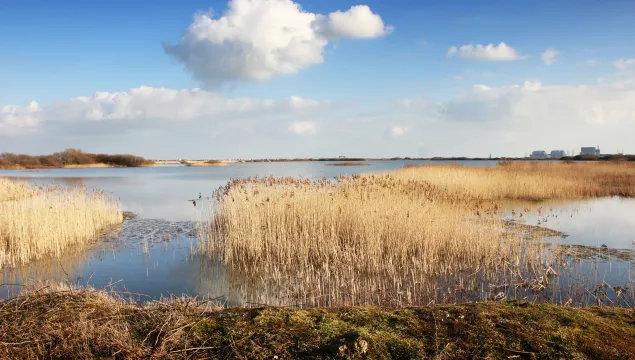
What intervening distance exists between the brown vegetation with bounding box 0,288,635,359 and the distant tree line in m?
71.5

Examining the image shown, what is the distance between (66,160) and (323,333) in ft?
248

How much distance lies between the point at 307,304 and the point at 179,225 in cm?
862

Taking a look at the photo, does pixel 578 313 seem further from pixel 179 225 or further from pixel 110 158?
pixel 110 158

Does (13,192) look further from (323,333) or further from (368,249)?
(323,333)

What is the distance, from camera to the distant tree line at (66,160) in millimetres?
59934

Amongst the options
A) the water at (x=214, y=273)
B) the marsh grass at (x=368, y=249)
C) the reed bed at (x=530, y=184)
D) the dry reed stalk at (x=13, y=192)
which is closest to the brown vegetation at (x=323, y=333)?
the water at (x=214, y=273)

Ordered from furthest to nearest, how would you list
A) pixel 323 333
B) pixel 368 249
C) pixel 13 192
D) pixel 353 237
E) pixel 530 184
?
pixel 530 184, pixel 13 192, pixel 353 237, pixel 368 249, pixel 323 333

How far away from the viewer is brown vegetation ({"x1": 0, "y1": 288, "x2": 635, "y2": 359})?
2691 mm

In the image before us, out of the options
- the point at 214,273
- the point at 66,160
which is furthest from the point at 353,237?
the point at 66,160

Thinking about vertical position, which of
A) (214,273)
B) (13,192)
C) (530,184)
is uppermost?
(530,184)

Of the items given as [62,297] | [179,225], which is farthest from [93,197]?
[62,297]

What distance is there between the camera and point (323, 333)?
2934mm

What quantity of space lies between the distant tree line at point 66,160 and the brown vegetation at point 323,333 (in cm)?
7151

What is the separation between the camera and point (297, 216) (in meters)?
9.61
